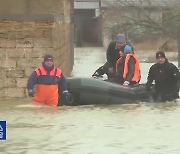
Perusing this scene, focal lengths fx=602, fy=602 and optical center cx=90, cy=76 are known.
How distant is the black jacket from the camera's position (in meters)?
13.1

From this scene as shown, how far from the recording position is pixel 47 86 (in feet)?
39.7

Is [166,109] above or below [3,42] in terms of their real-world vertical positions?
below

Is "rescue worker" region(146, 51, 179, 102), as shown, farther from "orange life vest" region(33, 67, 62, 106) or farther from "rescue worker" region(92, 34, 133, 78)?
"orange life vest" region(33, 67, 62, 106)

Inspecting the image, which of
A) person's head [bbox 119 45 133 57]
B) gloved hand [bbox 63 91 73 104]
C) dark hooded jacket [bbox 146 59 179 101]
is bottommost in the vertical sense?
gloved hand [bbox 63 91 73 104]

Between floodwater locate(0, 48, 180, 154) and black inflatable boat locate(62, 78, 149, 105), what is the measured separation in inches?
6.8

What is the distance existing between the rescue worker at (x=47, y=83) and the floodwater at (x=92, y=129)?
0.60 ft

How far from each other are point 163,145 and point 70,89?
490cm

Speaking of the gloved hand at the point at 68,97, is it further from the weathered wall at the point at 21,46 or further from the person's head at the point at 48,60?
the weathered wall at the point at 21,46

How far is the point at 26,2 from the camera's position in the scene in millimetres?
14453

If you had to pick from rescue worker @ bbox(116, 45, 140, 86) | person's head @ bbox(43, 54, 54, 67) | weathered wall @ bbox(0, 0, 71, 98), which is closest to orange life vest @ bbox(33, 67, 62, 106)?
person's head @ bbox(43, 54, 54, 67)

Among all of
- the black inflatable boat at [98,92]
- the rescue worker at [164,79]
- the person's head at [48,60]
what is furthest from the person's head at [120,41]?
the person's head at [48,60]

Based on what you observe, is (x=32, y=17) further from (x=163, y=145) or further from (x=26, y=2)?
(x=163, y=145)

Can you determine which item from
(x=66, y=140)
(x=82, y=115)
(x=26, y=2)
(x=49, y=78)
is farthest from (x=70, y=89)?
(x=66, y=140)

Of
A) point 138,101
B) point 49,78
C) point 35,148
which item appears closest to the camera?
point 35,148
